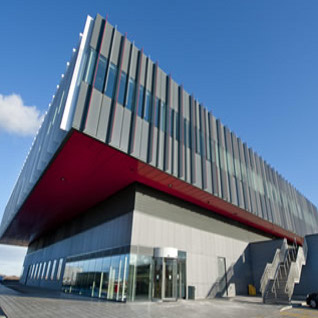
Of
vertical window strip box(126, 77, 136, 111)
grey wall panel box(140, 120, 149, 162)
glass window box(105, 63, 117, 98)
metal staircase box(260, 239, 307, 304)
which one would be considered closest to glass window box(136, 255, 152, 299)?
grey wall panel box(140, 120, 149, 162)

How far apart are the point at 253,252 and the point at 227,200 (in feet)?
32.3

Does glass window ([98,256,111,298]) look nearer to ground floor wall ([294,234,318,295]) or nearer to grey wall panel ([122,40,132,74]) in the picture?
grey wall panel ([122,40,132,74])

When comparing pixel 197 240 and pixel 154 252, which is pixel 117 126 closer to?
pixel 154 252

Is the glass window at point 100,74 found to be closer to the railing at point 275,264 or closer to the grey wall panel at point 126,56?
the grey wall panel at point 126,56

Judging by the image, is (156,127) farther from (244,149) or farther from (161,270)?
(244,149)

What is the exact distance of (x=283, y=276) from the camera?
19562mm

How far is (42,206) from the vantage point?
86.9 feet

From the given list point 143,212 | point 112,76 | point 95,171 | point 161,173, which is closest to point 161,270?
point 143,212

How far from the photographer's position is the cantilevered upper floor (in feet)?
47.2

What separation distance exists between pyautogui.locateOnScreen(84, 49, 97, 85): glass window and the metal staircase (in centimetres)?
1926

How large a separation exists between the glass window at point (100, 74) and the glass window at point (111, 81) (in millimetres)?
404

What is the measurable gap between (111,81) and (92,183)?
28.9 feet

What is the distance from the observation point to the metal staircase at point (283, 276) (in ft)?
54.1

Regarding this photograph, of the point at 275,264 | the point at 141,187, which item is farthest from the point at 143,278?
the point at 275,264
